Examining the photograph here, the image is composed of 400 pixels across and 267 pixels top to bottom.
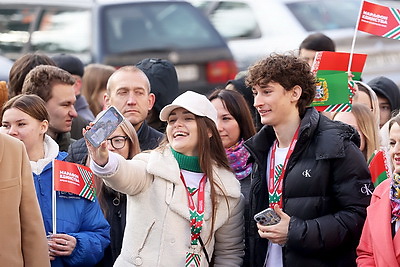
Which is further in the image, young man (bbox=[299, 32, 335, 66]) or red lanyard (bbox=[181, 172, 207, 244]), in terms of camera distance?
young man (bbox=[299, 32, 335, 66])

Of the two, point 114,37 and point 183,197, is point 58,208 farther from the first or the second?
point 114,37

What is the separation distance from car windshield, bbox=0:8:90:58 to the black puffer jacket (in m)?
6.62

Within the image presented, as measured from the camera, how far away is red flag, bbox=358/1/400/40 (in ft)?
27.6

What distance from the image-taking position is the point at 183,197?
6.86 meters

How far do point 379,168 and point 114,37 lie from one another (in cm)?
628

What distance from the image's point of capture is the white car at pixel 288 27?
44.1 ft

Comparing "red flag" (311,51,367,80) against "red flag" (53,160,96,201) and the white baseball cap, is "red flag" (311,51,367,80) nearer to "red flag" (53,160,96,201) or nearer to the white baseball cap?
the white baseball cap

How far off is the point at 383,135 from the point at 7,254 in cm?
338

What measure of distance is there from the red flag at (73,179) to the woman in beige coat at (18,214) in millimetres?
691

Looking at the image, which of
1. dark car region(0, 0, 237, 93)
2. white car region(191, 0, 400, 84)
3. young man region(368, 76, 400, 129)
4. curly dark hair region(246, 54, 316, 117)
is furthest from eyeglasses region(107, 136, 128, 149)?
white car region(191, 0, 400, 84)

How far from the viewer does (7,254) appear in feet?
20.5

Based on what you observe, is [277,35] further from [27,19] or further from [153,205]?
[153,205]

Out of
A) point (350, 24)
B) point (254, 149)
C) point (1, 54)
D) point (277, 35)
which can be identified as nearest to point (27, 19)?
point (1, 54)

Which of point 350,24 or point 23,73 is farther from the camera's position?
point 350,24
